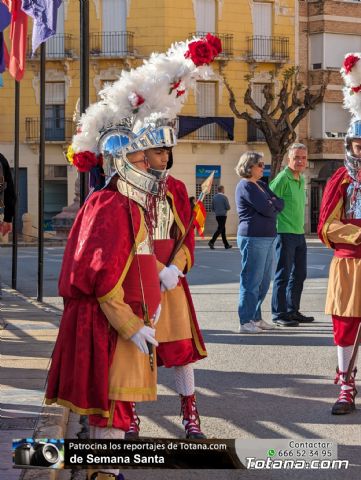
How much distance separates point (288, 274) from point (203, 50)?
654 centimetres

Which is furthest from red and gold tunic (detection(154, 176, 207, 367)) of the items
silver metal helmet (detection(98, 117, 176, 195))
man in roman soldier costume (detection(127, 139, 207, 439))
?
silver metal helmet (detection(98, 117, 176, 195))

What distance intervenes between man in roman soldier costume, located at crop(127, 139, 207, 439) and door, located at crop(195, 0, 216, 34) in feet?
136

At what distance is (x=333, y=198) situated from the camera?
303 inches

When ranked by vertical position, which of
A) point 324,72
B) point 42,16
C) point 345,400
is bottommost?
point 345,400

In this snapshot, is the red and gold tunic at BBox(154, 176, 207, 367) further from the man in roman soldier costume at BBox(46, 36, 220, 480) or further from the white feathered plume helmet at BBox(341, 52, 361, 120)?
the white feathered plume helmet at BBox(341, 52, 361, 120)

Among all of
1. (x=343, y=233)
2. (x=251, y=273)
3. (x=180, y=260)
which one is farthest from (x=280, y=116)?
(x=180, y=260)

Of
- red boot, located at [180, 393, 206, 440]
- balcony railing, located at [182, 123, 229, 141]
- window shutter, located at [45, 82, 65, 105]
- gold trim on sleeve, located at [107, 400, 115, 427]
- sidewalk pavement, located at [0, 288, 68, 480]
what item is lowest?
sidewalk pavement, located at [0, 288, 68, 480]

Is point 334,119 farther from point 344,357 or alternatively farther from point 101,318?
point 101,318

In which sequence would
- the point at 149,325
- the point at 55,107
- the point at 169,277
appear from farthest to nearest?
the point at 55,107
the point at 169,277
the point at 149,325

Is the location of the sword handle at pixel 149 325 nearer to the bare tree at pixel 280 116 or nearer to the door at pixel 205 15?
the bare tree at pixel 280 116

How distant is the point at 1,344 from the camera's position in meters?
10.3

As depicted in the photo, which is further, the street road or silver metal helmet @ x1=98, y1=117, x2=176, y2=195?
the street road

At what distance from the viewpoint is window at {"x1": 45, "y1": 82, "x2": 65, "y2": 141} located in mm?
46906

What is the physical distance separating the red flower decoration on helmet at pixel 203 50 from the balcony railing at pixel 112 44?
1610 inches
